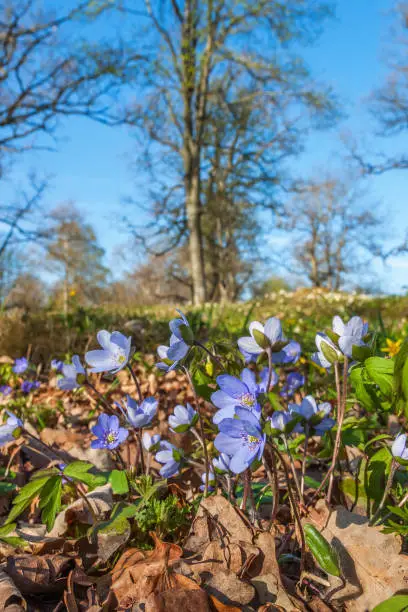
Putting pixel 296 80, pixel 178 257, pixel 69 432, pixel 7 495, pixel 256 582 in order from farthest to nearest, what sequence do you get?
pixel 178 257, pixel 296 80, pixel 69 432, pixel 7 495, pixel 256 582

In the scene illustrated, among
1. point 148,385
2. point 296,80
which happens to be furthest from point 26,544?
point 296,80

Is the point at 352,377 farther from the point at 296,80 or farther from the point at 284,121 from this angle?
the point at 284,121

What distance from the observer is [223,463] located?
1.21 m

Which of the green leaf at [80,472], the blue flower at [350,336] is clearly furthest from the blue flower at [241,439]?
the green leaf at [80,472]

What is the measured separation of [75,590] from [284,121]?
17485 millimetres

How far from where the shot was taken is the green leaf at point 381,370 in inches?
39.4

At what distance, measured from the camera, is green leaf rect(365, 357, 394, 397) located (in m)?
1.00

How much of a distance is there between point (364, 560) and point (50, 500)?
73 cm

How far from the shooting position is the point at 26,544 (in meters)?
1.21

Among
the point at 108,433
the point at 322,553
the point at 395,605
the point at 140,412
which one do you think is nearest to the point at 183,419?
the point at 140,412

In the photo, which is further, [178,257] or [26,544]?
[178,257]

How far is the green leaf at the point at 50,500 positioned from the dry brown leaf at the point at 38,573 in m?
0.11

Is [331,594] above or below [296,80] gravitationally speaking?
below

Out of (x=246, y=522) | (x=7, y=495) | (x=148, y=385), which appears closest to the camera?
(x=246, y=522)
